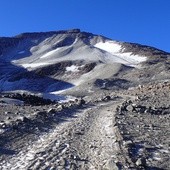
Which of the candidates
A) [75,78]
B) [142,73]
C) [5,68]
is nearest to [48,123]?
[142,73]

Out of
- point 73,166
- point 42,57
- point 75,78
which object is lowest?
point 73,166

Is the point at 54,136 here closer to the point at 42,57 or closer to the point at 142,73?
the point at 142,73

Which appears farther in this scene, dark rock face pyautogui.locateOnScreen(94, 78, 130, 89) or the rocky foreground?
dark rock face pyautogui.locateOnScreen(94, 78, 130, 89)

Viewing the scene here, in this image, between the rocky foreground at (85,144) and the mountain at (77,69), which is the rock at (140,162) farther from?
the mountain at (77,69)

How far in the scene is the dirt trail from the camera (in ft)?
42.1

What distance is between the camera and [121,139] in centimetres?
1703

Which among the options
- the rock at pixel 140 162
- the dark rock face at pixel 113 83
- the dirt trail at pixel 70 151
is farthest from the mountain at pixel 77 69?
the rock at pixel 140 162

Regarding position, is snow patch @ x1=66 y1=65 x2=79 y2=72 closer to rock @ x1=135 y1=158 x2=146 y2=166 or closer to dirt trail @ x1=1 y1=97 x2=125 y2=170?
dirt trail @ x1=1 y1=97 x2=125 y2=170

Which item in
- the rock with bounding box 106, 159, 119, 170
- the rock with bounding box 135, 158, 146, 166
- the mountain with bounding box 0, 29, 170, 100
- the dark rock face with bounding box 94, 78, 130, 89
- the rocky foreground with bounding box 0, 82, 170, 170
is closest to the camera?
the rock with bounding box 106, 159, 119, 170

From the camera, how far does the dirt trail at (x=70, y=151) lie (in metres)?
12.8

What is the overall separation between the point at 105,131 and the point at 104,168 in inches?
277

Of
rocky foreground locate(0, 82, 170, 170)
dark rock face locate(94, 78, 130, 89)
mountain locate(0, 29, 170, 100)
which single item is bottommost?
rocky foreground locate(0, 82, 170, 170)

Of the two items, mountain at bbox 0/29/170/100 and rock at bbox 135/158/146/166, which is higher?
mountain at bbox 0/29/170/100

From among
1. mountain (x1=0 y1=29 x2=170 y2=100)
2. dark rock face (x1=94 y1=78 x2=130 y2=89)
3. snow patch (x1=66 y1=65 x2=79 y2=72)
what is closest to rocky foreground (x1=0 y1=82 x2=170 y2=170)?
dark rock face (x1=94 y1=78 x2=130 y2=89)
